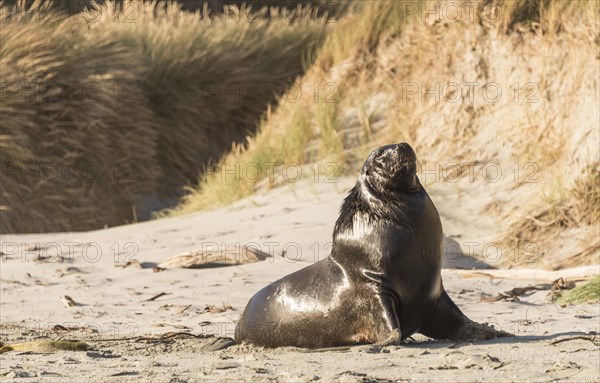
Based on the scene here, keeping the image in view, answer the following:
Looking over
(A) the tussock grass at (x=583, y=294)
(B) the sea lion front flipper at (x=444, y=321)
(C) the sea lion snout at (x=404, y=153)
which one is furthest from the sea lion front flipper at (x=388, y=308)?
(A) the tussock grass at (x=583, y=294)

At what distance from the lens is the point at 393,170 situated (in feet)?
17.8

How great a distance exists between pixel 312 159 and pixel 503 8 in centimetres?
265

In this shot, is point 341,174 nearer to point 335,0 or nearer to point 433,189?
point 433,189

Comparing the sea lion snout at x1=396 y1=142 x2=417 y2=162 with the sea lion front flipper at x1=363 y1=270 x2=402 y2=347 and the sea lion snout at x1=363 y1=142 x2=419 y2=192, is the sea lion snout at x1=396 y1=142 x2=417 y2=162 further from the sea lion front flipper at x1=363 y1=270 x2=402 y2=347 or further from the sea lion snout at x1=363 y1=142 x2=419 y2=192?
the sea lion front flipper at x1=363 y1=270 x2=402 y2=347

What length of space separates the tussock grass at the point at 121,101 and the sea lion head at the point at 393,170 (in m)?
7.09

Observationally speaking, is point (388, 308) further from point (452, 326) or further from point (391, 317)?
point (452, 326)

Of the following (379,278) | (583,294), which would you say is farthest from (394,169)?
(583,294)

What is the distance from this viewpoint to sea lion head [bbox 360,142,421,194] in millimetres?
5398

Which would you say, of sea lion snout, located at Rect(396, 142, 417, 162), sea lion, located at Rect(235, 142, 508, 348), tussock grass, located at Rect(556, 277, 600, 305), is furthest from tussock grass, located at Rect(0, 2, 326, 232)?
sea lion snout, located at Rect(396, 142, 417, 162)

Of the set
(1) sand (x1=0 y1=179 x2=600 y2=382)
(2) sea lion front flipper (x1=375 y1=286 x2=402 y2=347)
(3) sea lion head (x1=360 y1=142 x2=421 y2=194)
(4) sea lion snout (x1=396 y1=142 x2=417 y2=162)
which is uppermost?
(4) sea lion snout (x1=396 y1=142 x2=417 y2=162)

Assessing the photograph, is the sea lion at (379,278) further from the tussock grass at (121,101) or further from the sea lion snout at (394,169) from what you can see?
the tussock grass at (121,101)

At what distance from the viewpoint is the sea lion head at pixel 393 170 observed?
5.40 m

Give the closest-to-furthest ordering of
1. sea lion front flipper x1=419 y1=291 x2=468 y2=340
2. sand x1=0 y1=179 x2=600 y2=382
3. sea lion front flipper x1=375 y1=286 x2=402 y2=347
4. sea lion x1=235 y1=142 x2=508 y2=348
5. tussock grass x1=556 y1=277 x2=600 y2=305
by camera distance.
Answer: sand x1=0 y1=179 x2=600 y2=382, sea lion front flipper x1=375 y1=286 x2=402 y2=347, sea lion x1=235 y1=142 x2=508 y2=348, sea lion front flipper x1=419 y1=291 x2=468 y2=340, tussock grass x1=556 y1=277 x2=600 y2=305

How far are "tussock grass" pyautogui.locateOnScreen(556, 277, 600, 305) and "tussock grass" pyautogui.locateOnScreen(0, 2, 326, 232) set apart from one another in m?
6.75
